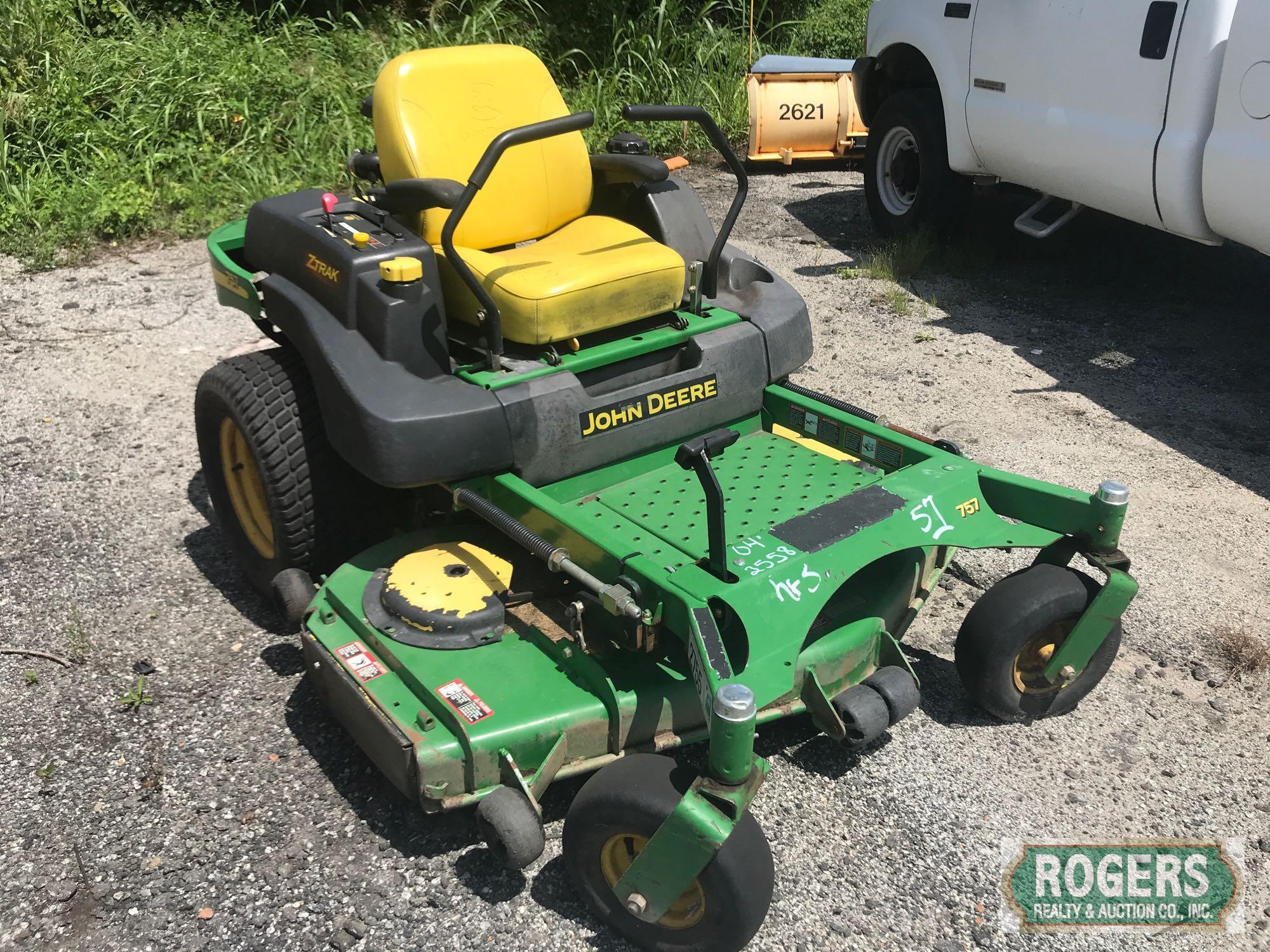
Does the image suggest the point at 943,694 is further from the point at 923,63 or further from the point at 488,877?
the point at 923,63

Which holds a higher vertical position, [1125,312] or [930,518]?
[930,518]

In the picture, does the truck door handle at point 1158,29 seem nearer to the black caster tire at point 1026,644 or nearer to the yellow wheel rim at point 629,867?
the black caster tire at point 1026,644

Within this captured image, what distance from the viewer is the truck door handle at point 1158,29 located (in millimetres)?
4723

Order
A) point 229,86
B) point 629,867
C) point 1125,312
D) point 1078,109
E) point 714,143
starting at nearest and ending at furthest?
point 629,867, point 714,143, point 1078,109, point 1125,312, point 229,86

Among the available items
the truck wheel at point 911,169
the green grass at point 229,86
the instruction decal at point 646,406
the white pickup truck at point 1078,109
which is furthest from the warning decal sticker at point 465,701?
the green grass at point 229,86

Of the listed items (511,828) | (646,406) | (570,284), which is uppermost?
(570,284)

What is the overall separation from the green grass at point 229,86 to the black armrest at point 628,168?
3595 millimetres

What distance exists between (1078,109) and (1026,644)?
3.24 metres

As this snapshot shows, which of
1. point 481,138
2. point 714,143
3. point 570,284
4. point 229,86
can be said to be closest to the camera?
point 570,284

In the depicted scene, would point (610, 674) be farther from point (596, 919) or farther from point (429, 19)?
point (429, 19)

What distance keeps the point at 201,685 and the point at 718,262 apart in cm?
208

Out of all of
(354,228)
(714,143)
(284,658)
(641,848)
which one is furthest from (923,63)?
(641,848)

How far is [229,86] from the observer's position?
7.41 metres

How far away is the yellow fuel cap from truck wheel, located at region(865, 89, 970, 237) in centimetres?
404
